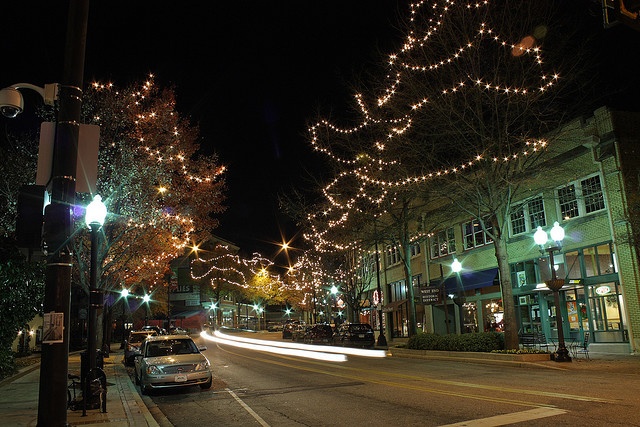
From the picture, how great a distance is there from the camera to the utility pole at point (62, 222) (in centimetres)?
602

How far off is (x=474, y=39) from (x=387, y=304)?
29596mm

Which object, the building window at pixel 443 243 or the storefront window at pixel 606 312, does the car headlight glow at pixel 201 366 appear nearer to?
the storefront window at pixel 606 312

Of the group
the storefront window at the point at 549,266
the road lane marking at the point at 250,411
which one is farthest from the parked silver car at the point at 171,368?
the storefront window at the point at 549,266

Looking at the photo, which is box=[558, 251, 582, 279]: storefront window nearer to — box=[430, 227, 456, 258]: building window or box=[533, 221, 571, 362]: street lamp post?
box=[533, 221, 571, 362]: street lamp post

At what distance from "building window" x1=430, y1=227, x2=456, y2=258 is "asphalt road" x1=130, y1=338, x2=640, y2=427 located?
18902 millimetres

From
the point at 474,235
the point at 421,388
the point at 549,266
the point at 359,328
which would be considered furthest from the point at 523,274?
the point at 421,388

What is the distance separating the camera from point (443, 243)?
119 ft

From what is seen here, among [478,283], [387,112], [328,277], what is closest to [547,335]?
[478,283]

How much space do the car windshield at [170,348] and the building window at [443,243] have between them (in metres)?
23.6

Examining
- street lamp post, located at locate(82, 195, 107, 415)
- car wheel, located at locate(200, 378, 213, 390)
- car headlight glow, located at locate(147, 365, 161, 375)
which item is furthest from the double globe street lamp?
car wheel, located at locate(200, 378, 213, 390)

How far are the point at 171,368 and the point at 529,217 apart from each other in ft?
69.5

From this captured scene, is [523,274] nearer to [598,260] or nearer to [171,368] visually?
[598,260]

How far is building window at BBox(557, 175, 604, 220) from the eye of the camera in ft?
75.8

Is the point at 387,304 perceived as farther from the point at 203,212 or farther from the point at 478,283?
the point at 203,212
